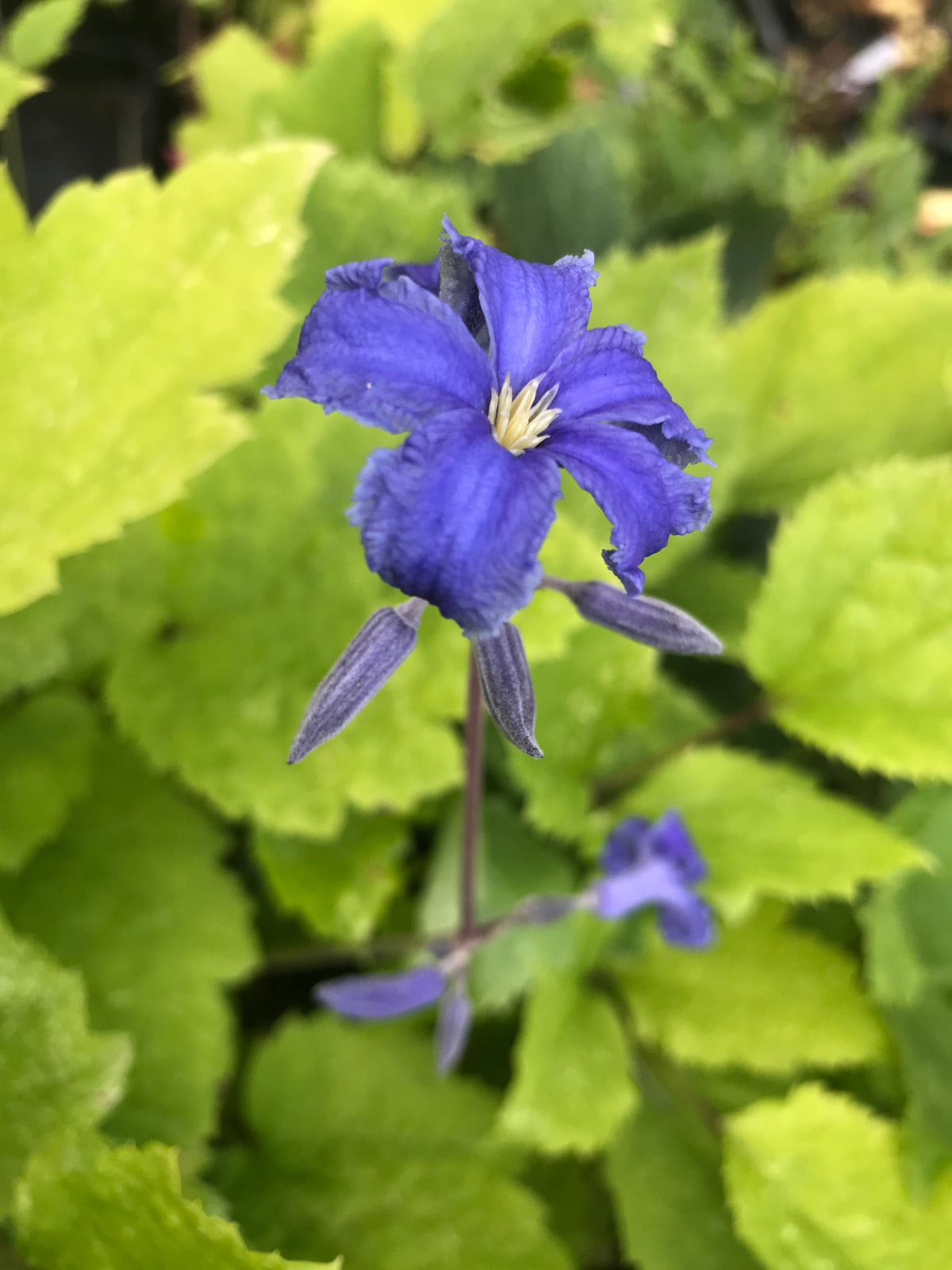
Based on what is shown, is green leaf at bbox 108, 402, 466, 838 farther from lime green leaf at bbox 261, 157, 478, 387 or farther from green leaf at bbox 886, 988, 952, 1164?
green leaf at bbox 886, 988, 952, 1164

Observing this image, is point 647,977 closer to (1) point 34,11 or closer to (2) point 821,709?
(2) point 821,709

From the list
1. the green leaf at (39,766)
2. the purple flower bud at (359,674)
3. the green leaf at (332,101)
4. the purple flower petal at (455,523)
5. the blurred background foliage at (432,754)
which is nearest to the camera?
the purple flower petal at (455,523)

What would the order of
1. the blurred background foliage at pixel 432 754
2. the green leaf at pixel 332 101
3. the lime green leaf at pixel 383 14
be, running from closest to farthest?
the blurred background foliage at pixel 432 754, the green leaf at pixel 332 101, the lime green leaf at pixel 383 14

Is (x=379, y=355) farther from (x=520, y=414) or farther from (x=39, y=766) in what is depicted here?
(x=39, y=766)

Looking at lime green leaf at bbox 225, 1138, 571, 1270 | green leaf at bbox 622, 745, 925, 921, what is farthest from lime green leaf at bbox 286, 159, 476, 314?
lime green leaf at bbox 225, 1138, 571, 1270

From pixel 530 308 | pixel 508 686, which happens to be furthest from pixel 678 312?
pixel 508 686

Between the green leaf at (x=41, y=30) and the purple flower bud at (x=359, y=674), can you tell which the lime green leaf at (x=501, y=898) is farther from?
the green leaf at (x=41, y=30)

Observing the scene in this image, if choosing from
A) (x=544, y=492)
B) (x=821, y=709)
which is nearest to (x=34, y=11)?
(x=544, y=492)

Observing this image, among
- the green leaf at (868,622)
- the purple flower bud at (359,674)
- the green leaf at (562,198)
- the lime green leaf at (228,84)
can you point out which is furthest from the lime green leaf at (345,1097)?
the lime green leaf at (228,84)

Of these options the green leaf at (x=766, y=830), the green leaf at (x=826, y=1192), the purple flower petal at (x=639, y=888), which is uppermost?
the purple flower petal at (x=639, y=888)
